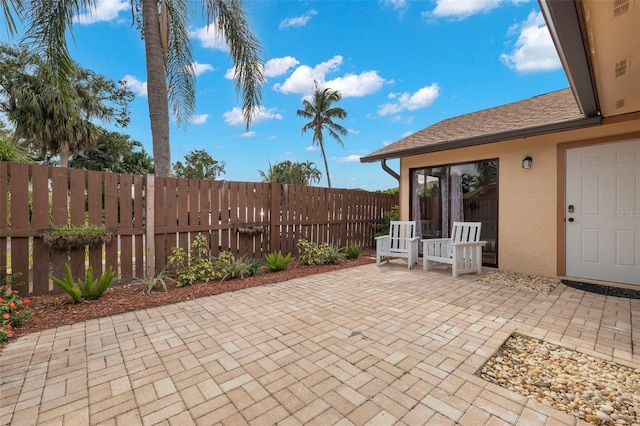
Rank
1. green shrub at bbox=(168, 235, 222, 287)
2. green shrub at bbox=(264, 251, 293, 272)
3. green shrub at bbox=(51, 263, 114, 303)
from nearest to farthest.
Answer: green shrub at bbox=(51, 263, 114, 303) < green shrub at bbox=(168, 235, 222, 287) < green shrub at bbox=(264, 251, 293, 272)

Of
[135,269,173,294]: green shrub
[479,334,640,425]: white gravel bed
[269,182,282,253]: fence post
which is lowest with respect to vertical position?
[479,334,640,425]: white gravel bed

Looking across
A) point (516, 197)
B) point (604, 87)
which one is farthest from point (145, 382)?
point (516, 197)

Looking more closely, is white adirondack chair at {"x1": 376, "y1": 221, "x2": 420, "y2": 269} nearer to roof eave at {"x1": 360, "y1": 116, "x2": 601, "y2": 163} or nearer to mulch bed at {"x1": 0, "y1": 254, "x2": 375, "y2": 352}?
roof eave at {"x1": 360, "y1": 116, "x2": 601, "y2": 163}

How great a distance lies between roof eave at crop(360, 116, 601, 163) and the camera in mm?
4242

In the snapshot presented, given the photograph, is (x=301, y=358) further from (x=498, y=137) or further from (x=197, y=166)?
(x=197, y=166)

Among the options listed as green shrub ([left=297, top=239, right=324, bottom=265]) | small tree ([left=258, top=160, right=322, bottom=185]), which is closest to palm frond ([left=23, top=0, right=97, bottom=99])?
green shrub ([left=297, top=239, right=324, bottom=265])

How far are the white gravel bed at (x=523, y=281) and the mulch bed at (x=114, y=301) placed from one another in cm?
340

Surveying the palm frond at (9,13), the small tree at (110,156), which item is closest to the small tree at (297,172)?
the small tree at (110,156)

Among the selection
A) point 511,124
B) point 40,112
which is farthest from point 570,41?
point 40,112

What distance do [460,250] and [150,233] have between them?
17.1 ft

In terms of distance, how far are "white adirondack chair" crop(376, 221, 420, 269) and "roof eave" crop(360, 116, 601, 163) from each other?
5.31 feet

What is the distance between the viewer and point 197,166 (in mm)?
28078

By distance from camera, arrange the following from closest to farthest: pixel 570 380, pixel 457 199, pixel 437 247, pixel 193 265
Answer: pixel 570 380, pixel 193 265, pixel 437 247, pixel 457 199

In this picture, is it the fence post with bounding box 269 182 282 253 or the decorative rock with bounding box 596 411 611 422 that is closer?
the decorative rock with bounding box 596 411 611 422
